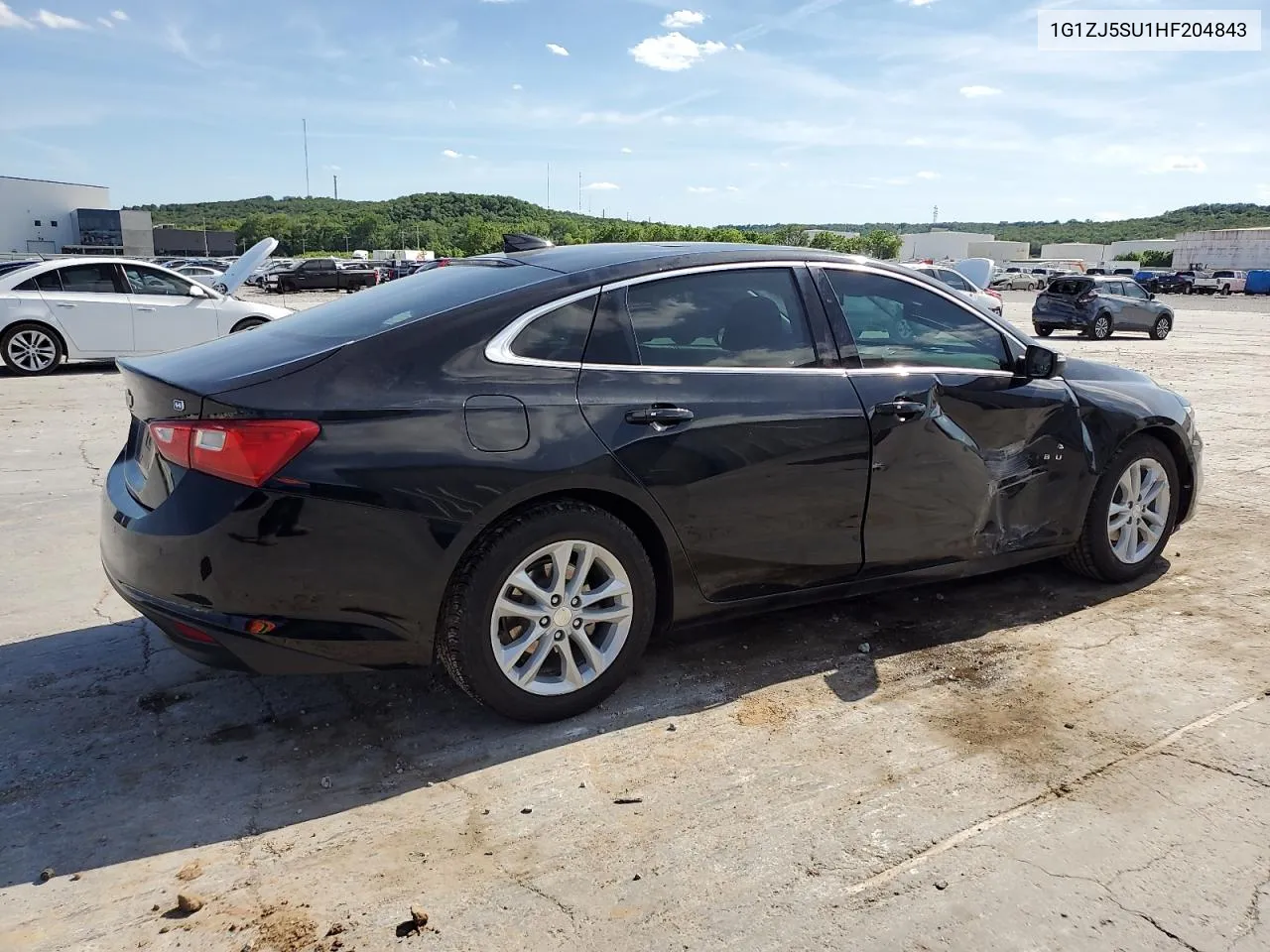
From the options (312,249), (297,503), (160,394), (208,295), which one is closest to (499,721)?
(297,503)

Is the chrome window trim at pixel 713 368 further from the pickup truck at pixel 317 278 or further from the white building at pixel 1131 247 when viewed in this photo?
the white building at pixel 1131 247

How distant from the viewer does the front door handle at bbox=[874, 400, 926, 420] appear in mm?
3805

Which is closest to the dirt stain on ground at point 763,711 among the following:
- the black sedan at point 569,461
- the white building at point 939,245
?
the black sedan at point 569,461

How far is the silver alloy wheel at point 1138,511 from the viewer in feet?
15.5

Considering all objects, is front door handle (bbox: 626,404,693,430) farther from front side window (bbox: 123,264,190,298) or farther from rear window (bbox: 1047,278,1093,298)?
Result: rear window (bbox: 1047,278,1093,298)

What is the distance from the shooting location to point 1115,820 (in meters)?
2.82

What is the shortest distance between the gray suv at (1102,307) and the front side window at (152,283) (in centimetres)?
2095

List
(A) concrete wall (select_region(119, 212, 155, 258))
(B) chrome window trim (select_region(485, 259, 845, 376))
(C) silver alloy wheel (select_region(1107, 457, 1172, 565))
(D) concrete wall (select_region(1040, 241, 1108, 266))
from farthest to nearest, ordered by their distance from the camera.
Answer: (D) concrete wall (select_region(1040, 241, 1108, 266)) < (A) concrete wall (select_region(119, 212, 155, 258)) < (C) silver alloy wheel (select_region(1107, 457, 1172, 565)) < (B) chrome window trim (select_region(485, 259, 845, 376))

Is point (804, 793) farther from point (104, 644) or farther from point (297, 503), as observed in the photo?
point (104, 644)

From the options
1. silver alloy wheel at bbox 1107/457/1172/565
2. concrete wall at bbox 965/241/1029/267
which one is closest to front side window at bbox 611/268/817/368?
silver alloy wheel at bbox 1107/457/1172/565

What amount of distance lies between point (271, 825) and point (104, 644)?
1.72 meters

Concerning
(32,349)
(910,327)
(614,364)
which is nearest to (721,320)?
(614,364)

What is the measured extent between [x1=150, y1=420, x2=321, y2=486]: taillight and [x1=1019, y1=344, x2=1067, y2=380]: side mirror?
3.10 meters

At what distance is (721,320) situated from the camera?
364cm
